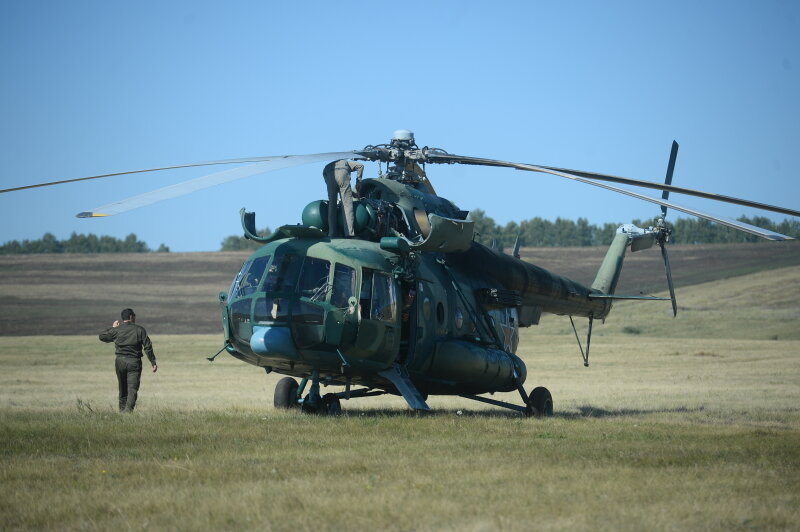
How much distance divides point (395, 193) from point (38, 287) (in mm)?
53296

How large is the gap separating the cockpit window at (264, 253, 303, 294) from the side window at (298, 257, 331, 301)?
0.39 ft

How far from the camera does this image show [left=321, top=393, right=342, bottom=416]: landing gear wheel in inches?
632

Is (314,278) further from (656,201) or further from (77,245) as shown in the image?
(77,245)

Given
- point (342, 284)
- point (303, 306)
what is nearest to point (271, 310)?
point (303, 306)

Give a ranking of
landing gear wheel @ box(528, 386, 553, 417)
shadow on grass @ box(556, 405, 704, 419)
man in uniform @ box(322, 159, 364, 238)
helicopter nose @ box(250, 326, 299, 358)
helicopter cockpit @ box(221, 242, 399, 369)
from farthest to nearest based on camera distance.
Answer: shadow on grass @ box(556, 405, 704, 419) → landing gear wheel @ box(528, 386, 553, 417) → man in uniform @ box(322, 159, 364, 238) → helicopter cockpit @ box(221, 242, 399, 369) → helicopter nose @ box(250, 326, 299, 358)

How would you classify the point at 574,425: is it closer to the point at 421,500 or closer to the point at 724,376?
the point at 421,500

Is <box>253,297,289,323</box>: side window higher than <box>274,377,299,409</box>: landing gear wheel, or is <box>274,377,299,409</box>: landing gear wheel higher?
<box>253,297,289,323</box>: side window

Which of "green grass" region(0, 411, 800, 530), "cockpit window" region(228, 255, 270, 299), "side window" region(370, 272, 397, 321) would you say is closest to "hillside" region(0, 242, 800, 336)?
"cockpit window" region(228, 255, 270, 299)

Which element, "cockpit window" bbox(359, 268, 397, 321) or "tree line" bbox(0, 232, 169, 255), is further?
"tree line" bbox(0, 232, 169, 255)

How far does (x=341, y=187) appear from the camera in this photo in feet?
51.3

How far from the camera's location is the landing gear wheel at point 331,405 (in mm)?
16047

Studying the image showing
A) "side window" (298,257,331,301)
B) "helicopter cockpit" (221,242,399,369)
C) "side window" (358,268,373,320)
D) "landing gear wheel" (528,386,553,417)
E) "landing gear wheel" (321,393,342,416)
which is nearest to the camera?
"helicopter cockpit" (221,242,399,369)

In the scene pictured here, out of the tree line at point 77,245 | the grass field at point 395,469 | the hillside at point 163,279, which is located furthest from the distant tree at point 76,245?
the grass field at point 395,469

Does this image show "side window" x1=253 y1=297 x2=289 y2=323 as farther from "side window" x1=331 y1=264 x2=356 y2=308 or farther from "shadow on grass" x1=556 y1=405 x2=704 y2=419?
"shadow on grass" x1=556 y1=405 x2=704 y2=419
